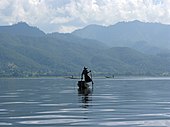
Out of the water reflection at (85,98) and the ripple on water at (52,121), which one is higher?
the water reflection at (85,98)

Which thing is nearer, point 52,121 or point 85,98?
point 52,121

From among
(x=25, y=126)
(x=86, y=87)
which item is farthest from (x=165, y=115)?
(x=86, y=87)

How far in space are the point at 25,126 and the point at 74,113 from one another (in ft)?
33.7

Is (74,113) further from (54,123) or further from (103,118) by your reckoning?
(54,123)

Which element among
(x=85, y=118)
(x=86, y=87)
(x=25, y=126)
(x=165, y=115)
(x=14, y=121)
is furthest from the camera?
(x=86, y=87)

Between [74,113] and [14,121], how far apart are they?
26.5 feet

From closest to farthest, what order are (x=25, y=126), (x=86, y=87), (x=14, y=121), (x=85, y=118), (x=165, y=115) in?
(x=25, y=126), (x=14, y=121), (x=85, y=118), (x=165, y=115), (x=86, y=87)

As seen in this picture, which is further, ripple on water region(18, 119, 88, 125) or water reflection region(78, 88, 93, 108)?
water reflection region(78, 88, 93, 108)

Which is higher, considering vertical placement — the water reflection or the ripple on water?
the water reflection

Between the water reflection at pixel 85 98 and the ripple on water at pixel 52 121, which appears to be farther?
the water reflection at pixel 85 98

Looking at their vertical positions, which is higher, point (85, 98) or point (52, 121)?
point (85, 98)

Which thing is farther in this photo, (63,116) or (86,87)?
(86,87)

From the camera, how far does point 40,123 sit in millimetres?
33000

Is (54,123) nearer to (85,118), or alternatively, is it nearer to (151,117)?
(85,118)
